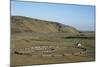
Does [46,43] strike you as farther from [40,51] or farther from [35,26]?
[35,26]

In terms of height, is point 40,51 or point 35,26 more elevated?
point 35,26

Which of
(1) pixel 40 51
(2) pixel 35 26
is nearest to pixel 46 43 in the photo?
(1) pixel 40 51

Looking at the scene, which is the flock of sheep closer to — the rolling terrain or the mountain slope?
the rolling terrain

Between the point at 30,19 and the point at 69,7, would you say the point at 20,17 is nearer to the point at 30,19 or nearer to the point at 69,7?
the point at 30,19

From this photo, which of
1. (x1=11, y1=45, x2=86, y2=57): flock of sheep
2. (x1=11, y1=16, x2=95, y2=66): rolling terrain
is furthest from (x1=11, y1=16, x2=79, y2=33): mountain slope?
(x1=11, y1=45, x2=86, y2=57): flock of sheep

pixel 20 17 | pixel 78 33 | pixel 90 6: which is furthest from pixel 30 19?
pixel 90 6

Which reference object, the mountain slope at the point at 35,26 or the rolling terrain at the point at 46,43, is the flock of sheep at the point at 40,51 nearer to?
the rolling terrain at the point at 46,43
